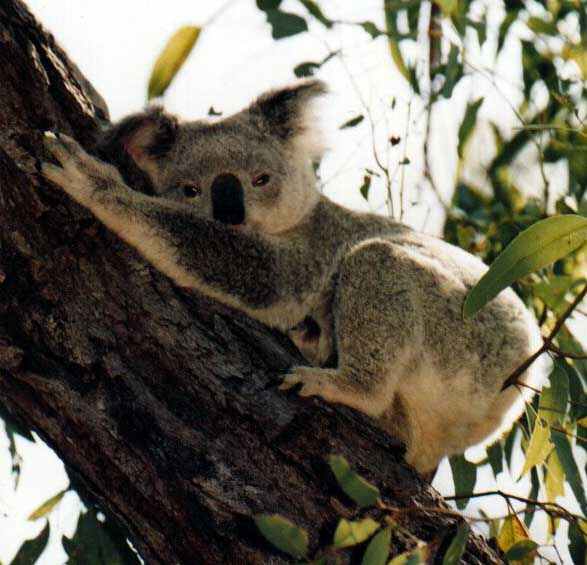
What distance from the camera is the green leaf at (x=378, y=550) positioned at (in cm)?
180

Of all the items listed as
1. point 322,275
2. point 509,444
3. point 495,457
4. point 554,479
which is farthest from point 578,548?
point 322,275

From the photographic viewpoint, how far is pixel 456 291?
2.80 meters

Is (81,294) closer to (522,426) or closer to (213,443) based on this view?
(213,443)

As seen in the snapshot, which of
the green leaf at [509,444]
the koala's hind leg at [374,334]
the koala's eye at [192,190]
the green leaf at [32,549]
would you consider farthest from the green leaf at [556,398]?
the green leaf at [32,549]

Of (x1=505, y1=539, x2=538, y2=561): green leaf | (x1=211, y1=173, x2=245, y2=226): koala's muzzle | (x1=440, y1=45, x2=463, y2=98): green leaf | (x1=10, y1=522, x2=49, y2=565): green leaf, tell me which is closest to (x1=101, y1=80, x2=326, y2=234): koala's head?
(x1=211, y1=173, x2=245, y2=226): koala's muzzle

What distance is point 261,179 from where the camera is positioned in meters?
3.25

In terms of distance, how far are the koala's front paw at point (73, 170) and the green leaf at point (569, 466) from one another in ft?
4.68

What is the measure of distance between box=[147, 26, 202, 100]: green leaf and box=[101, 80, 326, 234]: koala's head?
0.94 ft

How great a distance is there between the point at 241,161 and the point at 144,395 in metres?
1.24

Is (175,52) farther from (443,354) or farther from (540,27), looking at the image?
(540,27)

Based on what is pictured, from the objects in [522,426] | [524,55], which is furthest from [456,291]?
[524,55]

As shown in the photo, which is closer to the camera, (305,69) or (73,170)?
(73,170)

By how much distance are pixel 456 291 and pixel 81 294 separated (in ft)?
3.66

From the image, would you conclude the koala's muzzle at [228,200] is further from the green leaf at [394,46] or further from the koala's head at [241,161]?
the green leaf at [394,46]
